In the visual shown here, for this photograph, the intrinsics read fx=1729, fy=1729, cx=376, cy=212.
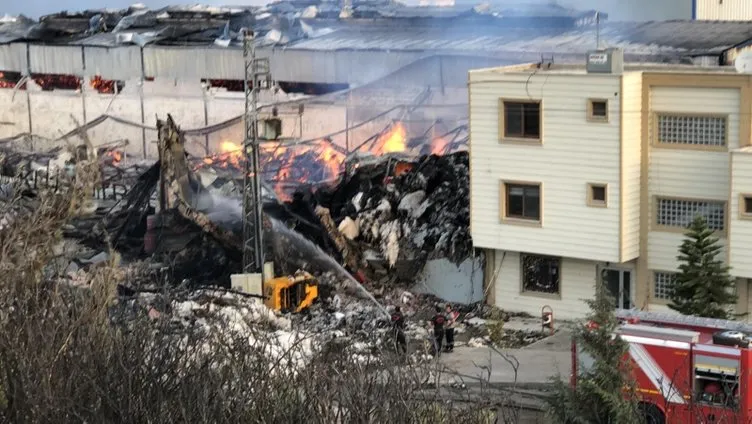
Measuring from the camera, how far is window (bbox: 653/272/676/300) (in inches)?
1006

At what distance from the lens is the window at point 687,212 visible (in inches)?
990

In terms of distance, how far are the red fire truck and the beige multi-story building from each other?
5.99 metres

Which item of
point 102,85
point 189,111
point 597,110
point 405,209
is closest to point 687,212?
point 597,110

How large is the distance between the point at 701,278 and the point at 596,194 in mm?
2556

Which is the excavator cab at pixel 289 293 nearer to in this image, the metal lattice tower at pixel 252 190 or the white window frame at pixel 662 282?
the metal lattice tower at pixel 252 190

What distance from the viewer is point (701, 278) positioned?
2408 centimetres

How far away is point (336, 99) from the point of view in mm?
32812

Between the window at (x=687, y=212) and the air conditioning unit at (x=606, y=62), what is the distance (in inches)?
82.1

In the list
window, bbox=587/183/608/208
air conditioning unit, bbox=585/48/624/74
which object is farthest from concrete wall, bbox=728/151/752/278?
air conditioning unit, bbox=585/48/624/74

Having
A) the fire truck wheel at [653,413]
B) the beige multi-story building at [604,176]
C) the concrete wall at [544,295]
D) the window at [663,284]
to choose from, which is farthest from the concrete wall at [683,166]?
the fire truck wheel at [653,413]

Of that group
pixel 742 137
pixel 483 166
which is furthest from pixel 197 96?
pixel 742 137

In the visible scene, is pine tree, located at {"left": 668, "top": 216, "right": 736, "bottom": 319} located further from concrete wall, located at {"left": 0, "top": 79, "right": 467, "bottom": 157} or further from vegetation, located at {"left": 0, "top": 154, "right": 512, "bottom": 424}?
vegetation, located at {"left": 0, "top": 154, "right": 512, "bottom": 424}

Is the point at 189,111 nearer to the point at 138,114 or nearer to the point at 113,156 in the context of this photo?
the point at 138,114

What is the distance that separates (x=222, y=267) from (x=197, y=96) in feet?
24.8
